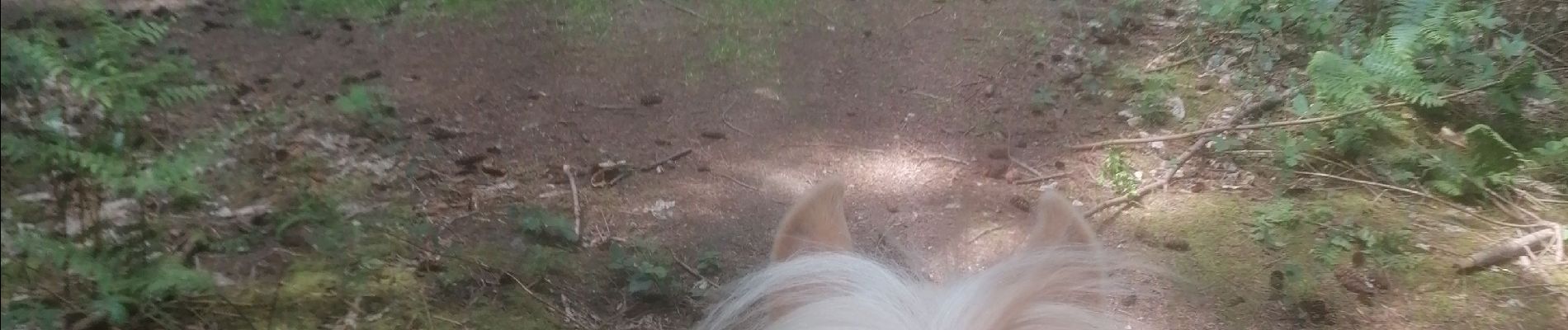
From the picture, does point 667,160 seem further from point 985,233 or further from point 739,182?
point 985,233

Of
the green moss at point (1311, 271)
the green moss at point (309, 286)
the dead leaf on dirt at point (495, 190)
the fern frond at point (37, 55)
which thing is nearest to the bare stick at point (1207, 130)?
the green moss at point (1311, 271)

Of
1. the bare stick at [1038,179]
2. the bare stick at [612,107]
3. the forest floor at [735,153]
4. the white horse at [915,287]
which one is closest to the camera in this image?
the white horse at [915,287]

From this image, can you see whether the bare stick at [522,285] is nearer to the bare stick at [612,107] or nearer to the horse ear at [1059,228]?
the bare stick at [612,107]

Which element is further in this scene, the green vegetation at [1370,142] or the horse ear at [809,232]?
the green vegetation at [1370,142]

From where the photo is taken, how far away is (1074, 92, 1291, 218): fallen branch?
171cm

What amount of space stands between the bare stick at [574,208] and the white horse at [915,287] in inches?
25.7

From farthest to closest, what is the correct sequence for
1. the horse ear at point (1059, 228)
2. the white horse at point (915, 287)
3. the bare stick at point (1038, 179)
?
1. the bare stick at point (1038, 179)
2. the horse ear at point (1059, 228)
3. the white horse at point (915, 287)

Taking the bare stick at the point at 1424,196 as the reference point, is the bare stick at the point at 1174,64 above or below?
above

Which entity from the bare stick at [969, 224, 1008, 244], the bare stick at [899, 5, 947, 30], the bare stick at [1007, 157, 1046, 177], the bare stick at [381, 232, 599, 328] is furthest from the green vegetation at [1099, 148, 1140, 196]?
the bare stick at [381, 232, 599, 328]

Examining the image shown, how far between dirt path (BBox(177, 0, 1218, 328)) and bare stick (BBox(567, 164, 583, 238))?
0.05 ft

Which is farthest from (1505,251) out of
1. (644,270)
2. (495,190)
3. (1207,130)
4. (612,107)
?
(495,190)

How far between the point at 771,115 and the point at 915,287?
1.02 metres

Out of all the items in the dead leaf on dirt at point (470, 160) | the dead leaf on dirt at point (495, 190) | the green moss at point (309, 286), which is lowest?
the dead leaf on dirt at point (495, 190)

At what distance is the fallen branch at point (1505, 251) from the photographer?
1.53 meters
